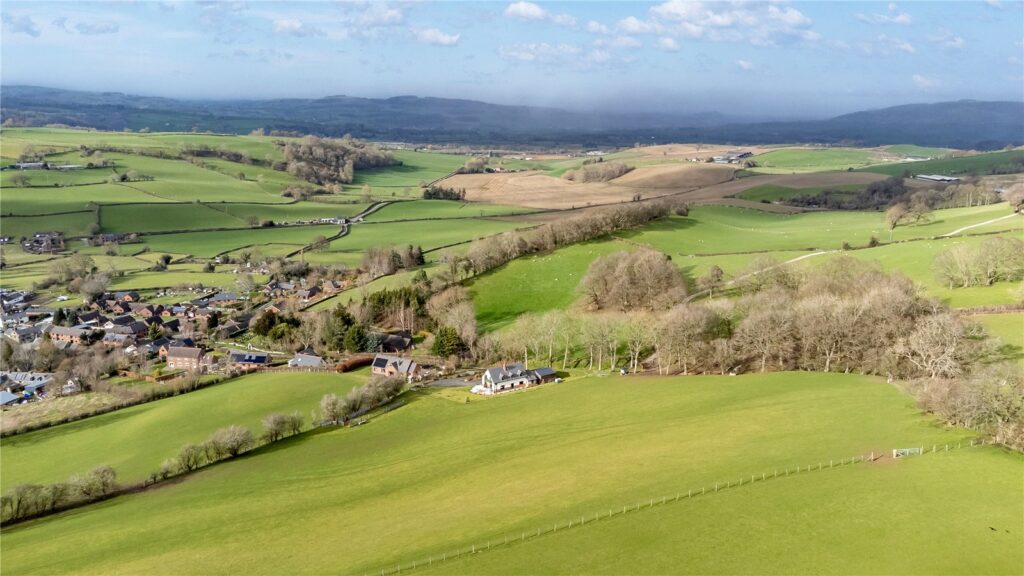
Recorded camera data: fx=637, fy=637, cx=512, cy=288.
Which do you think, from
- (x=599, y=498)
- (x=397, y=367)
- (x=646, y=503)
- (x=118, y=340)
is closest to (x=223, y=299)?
(x=118, y=340)

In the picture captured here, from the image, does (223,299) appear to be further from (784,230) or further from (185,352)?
(784,230)

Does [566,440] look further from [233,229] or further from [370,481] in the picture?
[233,229]

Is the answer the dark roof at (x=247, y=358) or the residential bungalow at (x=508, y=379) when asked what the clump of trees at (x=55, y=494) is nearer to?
the dark roof at (x=247, y=358)

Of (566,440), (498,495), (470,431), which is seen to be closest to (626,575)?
(498,495)

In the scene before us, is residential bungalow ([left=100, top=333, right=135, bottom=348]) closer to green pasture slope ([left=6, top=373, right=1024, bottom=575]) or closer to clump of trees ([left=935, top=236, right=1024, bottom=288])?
green pasture slope ([left=6, top=373, right=1024, bottom=575])

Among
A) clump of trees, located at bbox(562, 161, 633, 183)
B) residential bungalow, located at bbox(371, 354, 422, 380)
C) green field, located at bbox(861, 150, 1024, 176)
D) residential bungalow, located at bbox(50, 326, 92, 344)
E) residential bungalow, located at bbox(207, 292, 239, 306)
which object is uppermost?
green field, located at bbox(861, 150, 1024, 176)


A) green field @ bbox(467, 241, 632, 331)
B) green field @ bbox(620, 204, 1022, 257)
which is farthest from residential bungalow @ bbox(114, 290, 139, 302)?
green field @ bbox(620, 204, 1022, 257)

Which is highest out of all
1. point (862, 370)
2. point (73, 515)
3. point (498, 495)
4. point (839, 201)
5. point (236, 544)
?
point (839, 201)
